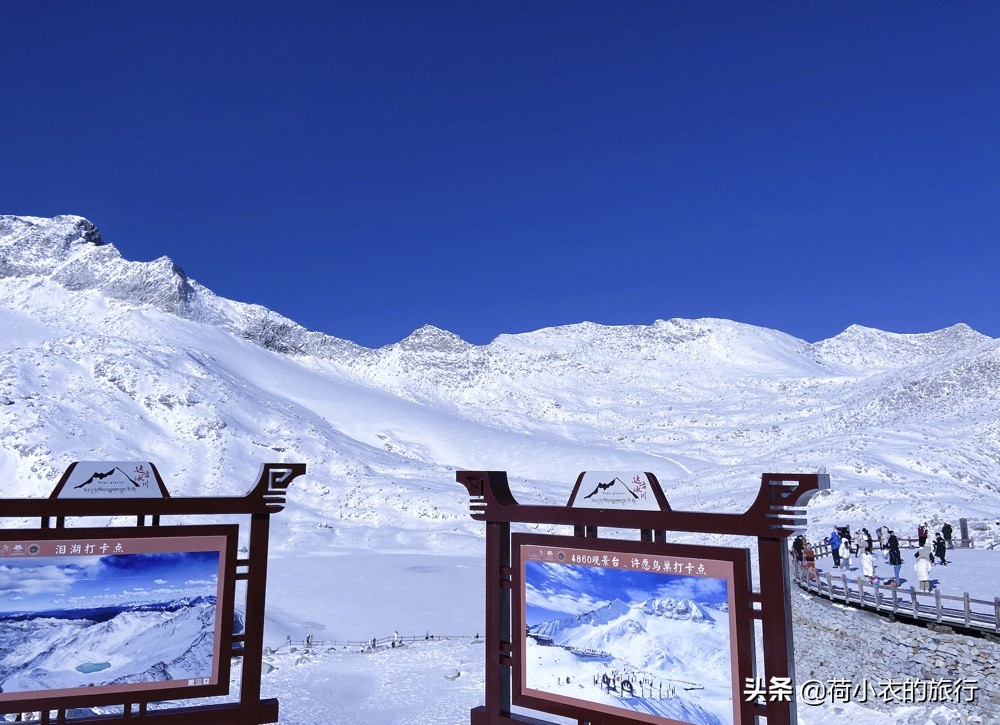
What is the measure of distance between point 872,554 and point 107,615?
24.6 meters

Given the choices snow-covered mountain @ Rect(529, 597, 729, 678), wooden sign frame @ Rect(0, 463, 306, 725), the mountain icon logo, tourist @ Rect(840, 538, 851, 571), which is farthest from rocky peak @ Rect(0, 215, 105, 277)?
snow-covered mountain @ Rect(529, 597, 729, 678)

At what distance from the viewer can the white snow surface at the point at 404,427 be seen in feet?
115

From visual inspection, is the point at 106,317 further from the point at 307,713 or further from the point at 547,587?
the point at 547,587

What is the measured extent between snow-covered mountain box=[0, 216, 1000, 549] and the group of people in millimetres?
10248

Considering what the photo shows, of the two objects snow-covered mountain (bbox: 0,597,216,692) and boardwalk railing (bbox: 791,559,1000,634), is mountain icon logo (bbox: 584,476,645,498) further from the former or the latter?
boardwalk railing (bbox: 791,559,1000,634)

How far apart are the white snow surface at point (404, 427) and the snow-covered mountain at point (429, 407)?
0.38m

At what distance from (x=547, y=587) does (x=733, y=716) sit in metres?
3.14

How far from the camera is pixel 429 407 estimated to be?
373ft

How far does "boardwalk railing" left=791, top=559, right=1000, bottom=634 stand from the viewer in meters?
16.4

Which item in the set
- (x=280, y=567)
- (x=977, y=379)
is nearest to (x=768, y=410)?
(x=977, y=379)

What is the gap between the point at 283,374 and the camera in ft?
352

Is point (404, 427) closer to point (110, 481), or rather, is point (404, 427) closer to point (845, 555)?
point (845, 555)

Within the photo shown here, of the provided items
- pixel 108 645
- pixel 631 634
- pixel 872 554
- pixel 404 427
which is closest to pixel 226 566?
pixel 108 645

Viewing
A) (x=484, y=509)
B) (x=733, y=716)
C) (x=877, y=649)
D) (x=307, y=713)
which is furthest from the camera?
(x=307, y=713)
